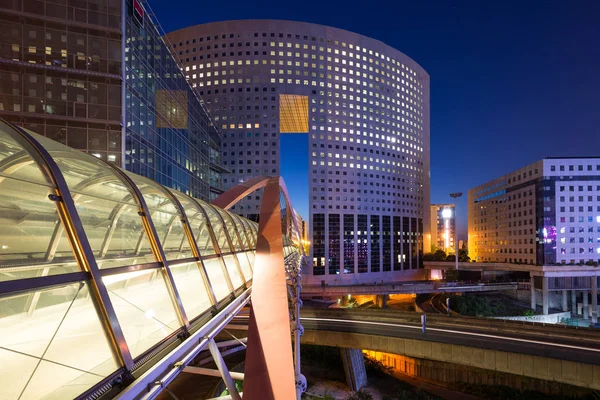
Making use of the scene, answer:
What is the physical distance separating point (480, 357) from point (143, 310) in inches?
785

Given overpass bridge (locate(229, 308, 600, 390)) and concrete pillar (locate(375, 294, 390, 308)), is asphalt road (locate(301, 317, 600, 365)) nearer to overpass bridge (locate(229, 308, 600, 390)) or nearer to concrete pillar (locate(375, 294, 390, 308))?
overpass bridge (locate(229, 308, 600, 390))

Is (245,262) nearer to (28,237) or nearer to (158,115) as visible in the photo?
(28,237)

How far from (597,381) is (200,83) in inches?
3486

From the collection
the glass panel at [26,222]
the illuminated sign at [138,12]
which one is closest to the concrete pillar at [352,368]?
the glass panel at [26,222]

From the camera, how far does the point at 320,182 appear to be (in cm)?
8544

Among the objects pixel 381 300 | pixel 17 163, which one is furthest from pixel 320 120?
pixel 17 163

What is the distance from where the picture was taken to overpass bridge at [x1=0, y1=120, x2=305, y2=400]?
11.1ft

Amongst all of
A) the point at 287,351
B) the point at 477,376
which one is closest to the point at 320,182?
the point at 477,376

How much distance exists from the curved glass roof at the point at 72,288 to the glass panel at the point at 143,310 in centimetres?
2

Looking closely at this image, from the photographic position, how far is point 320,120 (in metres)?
86.8

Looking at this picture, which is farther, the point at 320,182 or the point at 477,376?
the point at 320,182

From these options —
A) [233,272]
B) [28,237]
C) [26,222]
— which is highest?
[26,222]

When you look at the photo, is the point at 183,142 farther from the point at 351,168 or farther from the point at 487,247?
the point at 487,247

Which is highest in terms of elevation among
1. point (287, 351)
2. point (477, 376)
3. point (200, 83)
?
point (200, 83)
